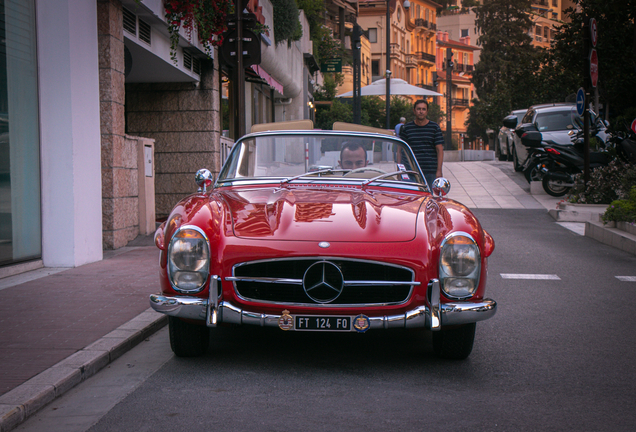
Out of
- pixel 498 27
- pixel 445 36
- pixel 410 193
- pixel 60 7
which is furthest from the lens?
pixel 445 36

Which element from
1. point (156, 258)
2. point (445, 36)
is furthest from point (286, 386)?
point (445, 36)

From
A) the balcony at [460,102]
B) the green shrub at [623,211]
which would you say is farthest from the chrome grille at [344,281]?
the balcony at [460,102]

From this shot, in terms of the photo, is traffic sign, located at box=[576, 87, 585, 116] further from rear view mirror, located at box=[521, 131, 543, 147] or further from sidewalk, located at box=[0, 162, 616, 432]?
sidewalk, located at box=[0, 162, 616, 432]

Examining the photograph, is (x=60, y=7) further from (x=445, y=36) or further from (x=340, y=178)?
(x=445, y=36)

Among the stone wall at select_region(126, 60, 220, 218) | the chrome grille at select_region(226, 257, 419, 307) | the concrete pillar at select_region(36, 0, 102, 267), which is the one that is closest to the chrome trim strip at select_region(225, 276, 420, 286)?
the chrome grille at select_region(226, 257, 419, 307)

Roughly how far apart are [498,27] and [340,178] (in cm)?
6309

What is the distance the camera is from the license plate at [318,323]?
4.12 meters

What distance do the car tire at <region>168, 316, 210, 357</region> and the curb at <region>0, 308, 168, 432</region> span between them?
1.37 ft

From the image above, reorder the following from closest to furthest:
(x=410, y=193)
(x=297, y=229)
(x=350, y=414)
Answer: (x=350, y=414)
(x=297, y=229)
(x=410, y=193)

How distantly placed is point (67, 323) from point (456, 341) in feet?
9.00

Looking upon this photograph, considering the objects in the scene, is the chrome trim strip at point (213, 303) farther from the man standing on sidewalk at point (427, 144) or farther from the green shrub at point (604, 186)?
the green shrub at point (604, 186)

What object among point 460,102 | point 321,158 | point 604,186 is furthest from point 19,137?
point 460,102

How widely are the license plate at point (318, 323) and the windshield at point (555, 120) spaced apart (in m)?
15.7

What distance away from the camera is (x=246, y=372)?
14.1 feet
